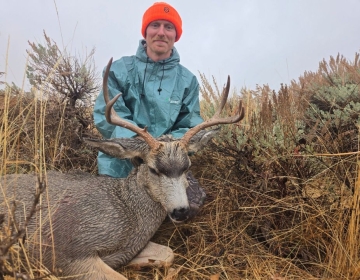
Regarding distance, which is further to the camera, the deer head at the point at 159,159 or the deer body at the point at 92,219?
the deer head at the point at 159,159

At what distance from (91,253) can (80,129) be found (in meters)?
2.87

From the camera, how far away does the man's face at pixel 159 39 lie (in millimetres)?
4809

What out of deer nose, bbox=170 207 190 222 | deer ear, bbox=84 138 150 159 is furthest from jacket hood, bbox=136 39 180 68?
deer nose, bbox=170 207 190 222

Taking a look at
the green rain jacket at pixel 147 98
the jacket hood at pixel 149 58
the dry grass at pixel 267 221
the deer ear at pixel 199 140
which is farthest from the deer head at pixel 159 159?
the jacket hood at pixel 149 58

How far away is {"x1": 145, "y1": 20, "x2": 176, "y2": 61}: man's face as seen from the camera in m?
4.81

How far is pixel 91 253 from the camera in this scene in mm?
3000

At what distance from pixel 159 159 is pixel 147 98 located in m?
1.60

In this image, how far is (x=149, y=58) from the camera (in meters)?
4.88

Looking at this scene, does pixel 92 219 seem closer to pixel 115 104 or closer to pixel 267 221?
pixel 267 221

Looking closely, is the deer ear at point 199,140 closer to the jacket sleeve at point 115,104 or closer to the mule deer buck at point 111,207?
the mule deer buck at point 111,207

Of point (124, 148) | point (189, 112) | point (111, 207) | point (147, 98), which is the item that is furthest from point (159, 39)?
point (111, 207)

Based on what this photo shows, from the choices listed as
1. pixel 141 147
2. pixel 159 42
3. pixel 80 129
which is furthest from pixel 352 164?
pixel 80 129

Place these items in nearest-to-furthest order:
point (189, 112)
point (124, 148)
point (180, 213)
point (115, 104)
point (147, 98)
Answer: point (180, 213) < point (124, 148) < point (115, 104) < point (147, 98) < point (189, 112)

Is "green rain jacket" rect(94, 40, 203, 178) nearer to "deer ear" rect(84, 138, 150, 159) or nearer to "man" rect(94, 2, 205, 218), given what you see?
"man" rect(94, 2, 205, 218)
